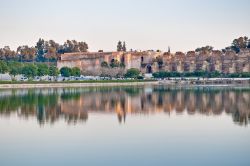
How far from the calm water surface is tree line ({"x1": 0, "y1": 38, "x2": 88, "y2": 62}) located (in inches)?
2057

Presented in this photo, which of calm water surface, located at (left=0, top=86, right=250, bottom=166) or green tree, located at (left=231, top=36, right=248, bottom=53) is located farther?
green tree, located at (left=231, top=36, right=248, bottom=53)

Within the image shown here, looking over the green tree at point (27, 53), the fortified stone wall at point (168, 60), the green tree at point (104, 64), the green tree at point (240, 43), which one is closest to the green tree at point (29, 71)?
the green tree at point (104, 64)

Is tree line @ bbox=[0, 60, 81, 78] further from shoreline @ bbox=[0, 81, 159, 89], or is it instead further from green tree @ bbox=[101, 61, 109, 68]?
green tree @ bbox=[101, 61, 109, 68]

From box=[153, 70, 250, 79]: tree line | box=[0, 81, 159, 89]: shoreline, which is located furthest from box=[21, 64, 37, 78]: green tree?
box=[153, 70, 250, 79]: tree line

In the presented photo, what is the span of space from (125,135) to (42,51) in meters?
65.5

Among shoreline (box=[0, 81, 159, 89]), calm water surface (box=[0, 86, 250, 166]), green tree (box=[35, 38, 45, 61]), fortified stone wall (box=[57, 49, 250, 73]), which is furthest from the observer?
green tree (box=[35, 38, 45, 61])

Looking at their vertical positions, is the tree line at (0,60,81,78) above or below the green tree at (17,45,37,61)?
below

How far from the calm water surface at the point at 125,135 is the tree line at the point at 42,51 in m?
52.2

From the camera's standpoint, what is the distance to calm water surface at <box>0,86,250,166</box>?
10.1 metres

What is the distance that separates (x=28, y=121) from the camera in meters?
15.9

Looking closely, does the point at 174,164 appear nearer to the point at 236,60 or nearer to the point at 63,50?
the point at 236,60

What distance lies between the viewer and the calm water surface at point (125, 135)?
1008 cm

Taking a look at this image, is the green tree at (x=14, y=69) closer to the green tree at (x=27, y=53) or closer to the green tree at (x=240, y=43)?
the green tree at (x=27, y=53)

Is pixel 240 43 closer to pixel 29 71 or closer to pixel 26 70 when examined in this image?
pixel 29 71
